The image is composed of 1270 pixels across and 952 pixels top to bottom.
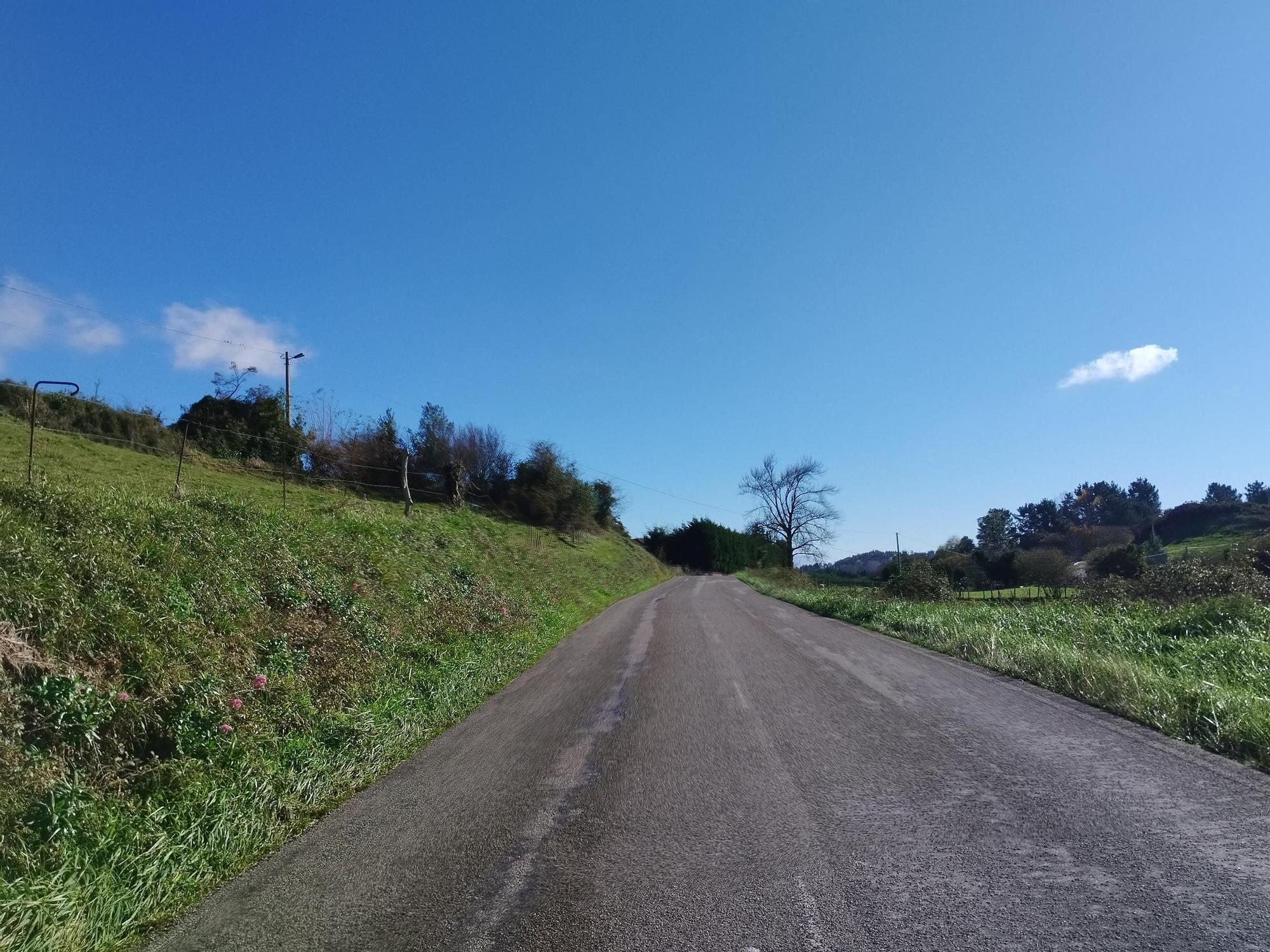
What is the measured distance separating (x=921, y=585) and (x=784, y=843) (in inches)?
1037

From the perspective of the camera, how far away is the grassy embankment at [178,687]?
395cm

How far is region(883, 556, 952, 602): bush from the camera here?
2741cm

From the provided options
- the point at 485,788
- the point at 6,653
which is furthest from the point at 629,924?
the point at 6,653

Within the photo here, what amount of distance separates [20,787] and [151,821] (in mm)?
720

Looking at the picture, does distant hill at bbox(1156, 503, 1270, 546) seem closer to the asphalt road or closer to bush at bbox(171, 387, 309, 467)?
the asphalt road

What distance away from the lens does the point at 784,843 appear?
4.02 meters

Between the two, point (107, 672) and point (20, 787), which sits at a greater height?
point (107, 672)

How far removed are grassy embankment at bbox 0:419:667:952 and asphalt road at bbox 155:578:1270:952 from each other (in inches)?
20.1

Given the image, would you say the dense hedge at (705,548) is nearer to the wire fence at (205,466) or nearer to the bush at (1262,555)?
the wire fence at (205,466)

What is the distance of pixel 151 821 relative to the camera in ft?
14.5

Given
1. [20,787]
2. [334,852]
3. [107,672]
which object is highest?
[107,672]

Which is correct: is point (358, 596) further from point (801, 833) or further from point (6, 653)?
point (801, 833)

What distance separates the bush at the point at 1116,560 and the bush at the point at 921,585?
524cm

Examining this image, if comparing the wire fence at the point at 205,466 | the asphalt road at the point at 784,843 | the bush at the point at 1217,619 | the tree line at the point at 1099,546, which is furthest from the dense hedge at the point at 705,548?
the asphalt road at the point at 784,843
